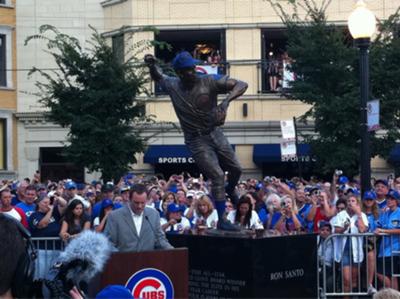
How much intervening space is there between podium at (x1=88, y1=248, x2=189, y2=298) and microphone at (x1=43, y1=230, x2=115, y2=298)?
9.72 ft

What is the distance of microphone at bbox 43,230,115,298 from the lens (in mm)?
4648

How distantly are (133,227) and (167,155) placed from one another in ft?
80.2

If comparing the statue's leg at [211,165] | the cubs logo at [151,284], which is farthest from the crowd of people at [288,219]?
the cubs logo at [151,284]

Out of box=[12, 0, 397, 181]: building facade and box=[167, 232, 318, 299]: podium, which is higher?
box=[12, 0, 397, 181]: building facade

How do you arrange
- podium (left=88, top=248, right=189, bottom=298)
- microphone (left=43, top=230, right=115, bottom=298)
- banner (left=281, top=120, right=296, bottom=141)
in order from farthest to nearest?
banner (left=281, top=120, right=296, bottom=141)
podium (left=88, top=248, right=189, bottom=298)
microphone (left=43, top=230, right=115, bottom=298)

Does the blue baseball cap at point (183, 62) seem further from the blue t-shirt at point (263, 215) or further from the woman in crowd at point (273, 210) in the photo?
the blue t-shirt at point (263, 215)

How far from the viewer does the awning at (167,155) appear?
110ft

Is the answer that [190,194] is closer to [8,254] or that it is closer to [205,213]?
[205,213]

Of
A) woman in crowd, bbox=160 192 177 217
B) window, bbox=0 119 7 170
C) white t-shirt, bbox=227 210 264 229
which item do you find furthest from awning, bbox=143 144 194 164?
white t-shirt, bbox=227 210 264 229

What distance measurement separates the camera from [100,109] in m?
28.2

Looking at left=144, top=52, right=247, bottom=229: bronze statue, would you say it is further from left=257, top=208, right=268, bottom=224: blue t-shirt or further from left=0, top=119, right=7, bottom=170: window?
left=0, top=119, right=7, bottom=170: window

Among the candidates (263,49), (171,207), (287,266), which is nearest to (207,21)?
(263,49)

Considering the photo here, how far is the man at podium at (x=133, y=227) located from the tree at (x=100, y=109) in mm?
18471

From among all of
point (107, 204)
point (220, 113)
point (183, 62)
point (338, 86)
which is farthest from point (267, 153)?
point (183, 62)
